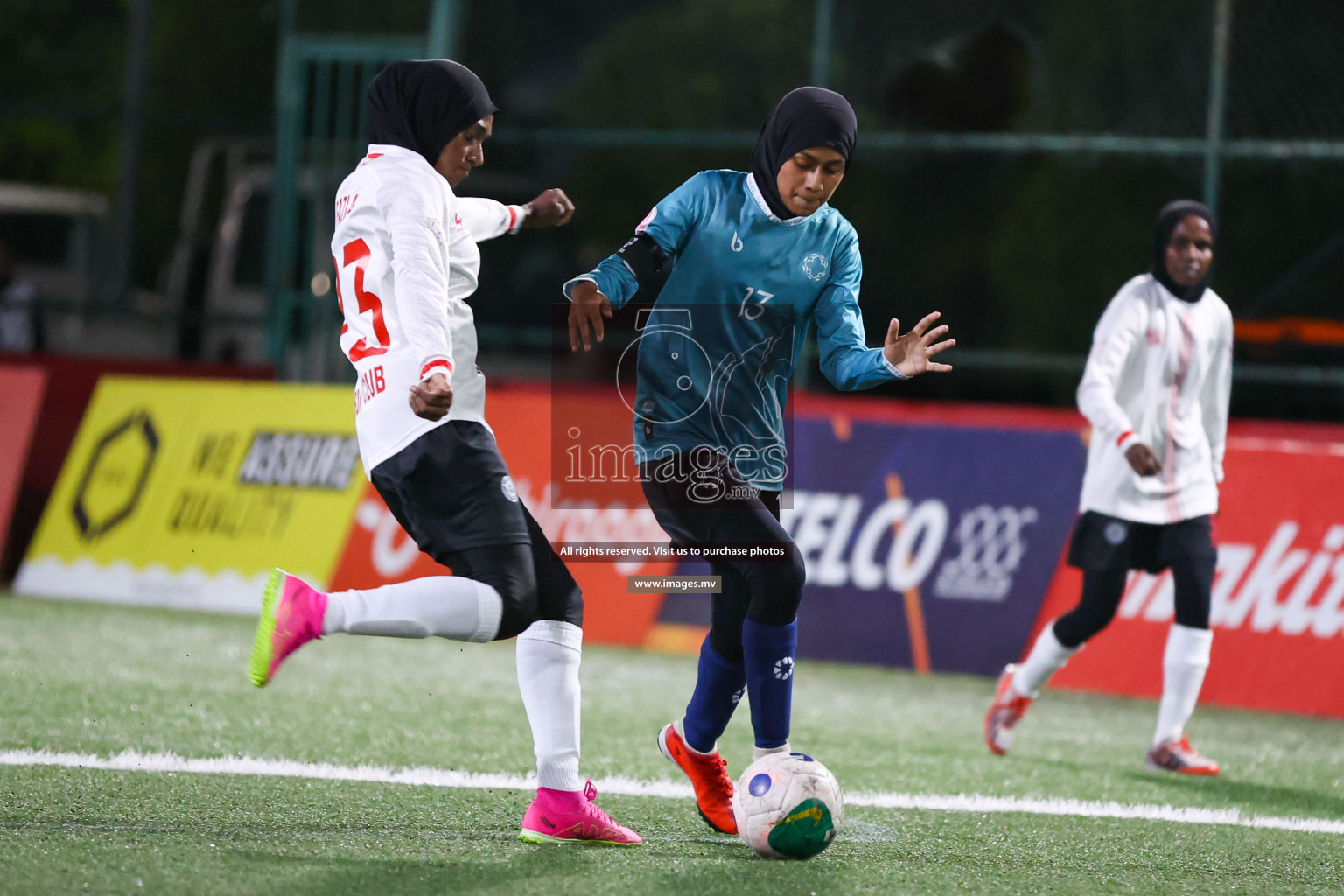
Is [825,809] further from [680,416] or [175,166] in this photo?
[175,166]

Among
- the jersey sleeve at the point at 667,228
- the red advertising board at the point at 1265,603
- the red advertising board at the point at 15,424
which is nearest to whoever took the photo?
the jersey sleeve at the point at 667,228

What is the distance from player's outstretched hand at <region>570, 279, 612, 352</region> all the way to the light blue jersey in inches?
14.6

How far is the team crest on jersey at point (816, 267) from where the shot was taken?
4625 millimetres

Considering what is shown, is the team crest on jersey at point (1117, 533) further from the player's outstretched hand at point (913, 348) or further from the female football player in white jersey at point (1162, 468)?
the player's outstretched hand at point (913, 348)

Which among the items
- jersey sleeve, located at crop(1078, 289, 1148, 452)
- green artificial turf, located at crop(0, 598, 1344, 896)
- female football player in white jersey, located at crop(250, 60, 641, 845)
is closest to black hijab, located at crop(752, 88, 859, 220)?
female football player in white jersey, located at crop(250, 60, 641, 845)

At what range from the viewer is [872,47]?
43.7 ft

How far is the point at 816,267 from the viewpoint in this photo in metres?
4.64

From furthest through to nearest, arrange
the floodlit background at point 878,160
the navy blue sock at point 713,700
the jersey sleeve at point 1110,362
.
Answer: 1. the floodlit background at point 878,160
2. the jersey sleeve at point 1110,362
3. the navy blue sock at point 713,700

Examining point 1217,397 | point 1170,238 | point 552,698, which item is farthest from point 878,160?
point 552,698

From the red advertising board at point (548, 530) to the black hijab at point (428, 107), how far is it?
465cm

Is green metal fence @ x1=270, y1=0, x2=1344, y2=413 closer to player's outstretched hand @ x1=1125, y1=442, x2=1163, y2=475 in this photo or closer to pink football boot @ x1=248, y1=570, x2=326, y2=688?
player's outstretched hand @ x1=1125, y1=442, x2=1163, y2=475

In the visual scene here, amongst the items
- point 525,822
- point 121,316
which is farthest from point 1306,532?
point 121,316

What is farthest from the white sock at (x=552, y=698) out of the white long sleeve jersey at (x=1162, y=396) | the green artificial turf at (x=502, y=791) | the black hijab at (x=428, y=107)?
the white long sleeve jersey at (x=1162, y=396)

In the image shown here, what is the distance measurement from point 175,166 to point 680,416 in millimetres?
28261
